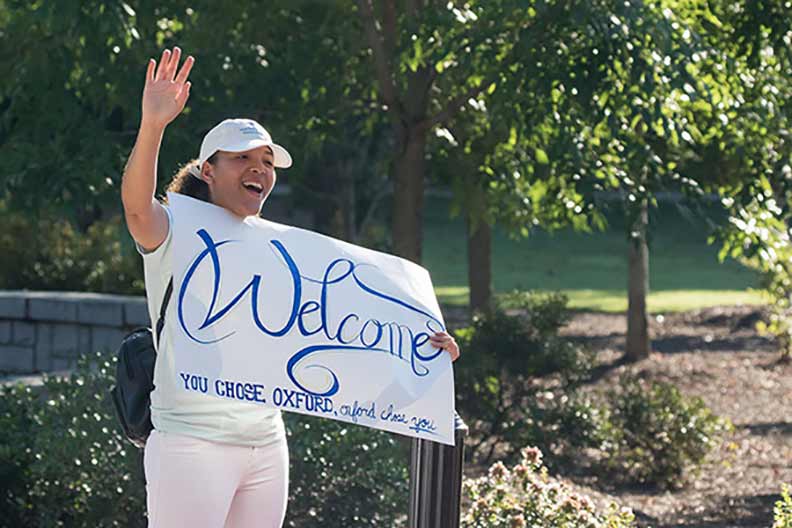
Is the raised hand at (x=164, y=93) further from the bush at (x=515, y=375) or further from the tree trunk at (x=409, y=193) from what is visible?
the bush at (x=515, y=375)

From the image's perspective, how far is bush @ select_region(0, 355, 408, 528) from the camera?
617 centimetres

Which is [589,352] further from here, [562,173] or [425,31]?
[425,31]

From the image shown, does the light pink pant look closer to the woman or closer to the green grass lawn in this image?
the woman

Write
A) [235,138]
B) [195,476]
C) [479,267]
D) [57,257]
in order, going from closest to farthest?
[195,476], [235,138], [57,257], [479,267]

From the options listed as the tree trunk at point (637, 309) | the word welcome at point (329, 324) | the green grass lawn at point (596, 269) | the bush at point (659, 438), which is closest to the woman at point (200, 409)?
the word welcome at point (329, 324)

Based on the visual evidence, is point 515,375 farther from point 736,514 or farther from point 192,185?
point 192,185

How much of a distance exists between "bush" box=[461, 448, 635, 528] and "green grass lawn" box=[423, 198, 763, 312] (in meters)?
11.3

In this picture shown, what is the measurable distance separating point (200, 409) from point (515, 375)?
5288 mm

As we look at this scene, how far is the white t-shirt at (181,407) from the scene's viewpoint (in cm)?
388

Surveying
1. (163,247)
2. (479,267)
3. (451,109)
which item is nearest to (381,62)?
(451,109)

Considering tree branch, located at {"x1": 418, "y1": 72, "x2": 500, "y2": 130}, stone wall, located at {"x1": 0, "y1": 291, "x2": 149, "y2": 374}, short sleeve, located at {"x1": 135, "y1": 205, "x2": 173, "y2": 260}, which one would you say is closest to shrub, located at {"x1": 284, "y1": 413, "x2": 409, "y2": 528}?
tree branch, located at {"x1": 418, "y1": 72, "x2": 500, "y2": 130}

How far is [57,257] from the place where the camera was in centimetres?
1252

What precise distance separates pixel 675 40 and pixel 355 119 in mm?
4261

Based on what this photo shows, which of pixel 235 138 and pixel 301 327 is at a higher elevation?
pixel 235 138
